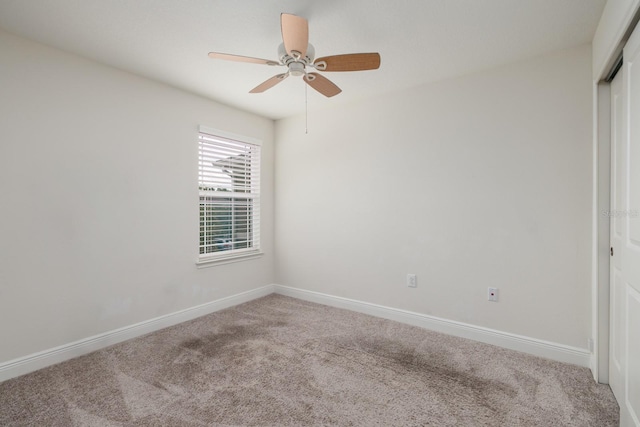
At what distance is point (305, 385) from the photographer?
2.02 meters

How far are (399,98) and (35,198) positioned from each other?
10.5ft

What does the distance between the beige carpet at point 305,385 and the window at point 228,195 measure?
3.55 ft

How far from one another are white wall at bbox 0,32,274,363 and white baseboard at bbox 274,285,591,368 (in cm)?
153

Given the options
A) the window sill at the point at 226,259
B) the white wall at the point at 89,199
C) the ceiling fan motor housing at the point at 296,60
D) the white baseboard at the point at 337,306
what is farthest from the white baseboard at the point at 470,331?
the ceiling fan motor housing at the point at 296,60

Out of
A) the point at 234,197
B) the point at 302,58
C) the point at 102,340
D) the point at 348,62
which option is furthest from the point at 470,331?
the point at 102,340

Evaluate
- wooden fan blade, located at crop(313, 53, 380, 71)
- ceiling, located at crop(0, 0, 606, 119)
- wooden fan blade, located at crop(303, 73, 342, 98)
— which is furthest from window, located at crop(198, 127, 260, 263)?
wooden fan blade, located at crop(313, 53, 380, 71)

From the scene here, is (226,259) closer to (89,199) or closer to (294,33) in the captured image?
(89,199)

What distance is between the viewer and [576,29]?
2.06 metres

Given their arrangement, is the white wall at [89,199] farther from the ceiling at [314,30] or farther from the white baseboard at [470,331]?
the white baseboard at [470,331]

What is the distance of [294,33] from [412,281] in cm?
241

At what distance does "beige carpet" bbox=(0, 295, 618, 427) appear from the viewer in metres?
1.71

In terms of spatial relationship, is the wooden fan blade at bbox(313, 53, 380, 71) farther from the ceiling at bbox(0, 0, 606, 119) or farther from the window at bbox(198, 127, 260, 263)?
the window at bbox(198, 127, 260, 263)

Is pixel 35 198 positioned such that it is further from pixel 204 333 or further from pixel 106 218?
pixel 204 333

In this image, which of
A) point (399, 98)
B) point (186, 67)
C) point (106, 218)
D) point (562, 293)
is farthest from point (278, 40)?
point (562, 293)
